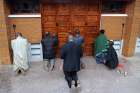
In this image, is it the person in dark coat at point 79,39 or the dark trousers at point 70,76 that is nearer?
the dark trousers at point 70,76

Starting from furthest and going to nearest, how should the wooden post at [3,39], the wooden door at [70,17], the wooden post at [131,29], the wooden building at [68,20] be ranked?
the wooden post at [131,29]
the wooden door at [70,17]
the wooden building at [68,20]
the wooden post at [3,39]

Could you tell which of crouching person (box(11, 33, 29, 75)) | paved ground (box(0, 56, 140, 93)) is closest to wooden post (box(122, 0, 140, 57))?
paved ground (box(0, 56, 140, 93))

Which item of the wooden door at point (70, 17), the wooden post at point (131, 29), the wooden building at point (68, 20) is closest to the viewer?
the wooden building at point (68, 20)

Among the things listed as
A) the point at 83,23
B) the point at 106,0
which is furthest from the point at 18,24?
the point at 106,0

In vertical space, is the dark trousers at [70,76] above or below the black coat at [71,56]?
below

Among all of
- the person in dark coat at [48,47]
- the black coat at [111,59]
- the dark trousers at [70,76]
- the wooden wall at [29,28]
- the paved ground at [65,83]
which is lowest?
the paved ground at [65,83]

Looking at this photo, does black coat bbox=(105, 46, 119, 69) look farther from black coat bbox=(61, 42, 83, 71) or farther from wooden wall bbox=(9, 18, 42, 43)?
wooden wall bbox=(9, 18, 42, 43)

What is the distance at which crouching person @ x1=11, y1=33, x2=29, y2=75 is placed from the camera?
7.39m

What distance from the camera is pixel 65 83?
6.99m

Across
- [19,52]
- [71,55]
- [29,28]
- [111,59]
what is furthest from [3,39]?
[111,59]

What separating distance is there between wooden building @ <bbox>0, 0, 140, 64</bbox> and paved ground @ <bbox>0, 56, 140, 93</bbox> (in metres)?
1.14

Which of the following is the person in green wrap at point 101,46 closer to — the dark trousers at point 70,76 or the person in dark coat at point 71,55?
the dark trousers at point 70,76

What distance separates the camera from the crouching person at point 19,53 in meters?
7.39

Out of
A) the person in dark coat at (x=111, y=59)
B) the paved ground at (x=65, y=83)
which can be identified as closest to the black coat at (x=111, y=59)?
the person in dark coat at (x=111, y=59)
